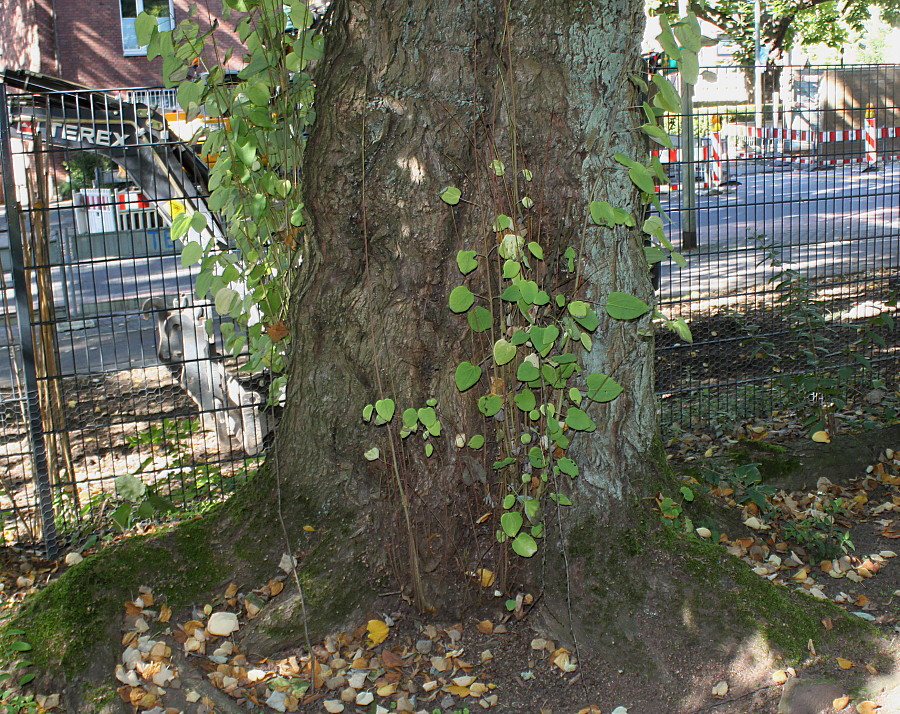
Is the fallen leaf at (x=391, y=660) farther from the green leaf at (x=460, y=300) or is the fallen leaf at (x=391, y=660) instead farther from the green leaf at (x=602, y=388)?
the green leaf at (x=460, y=300)

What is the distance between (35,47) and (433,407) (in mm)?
25432

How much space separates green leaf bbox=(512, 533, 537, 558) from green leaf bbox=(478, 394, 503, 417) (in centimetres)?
42

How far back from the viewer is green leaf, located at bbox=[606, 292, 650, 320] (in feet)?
9.04

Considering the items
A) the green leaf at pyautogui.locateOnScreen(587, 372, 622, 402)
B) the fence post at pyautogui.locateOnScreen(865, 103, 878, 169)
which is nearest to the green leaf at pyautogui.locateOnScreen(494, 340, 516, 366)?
the green leaf at pyautogui.locateOnScreen(587, 372, 622, 402)

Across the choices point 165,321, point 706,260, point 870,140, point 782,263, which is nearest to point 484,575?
point 782,263

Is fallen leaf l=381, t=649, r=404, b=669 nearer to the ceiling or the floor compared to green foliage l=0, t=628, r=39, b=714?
nearer to the floor

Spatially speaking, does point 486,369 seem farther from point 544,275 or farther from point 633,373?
point 633,373

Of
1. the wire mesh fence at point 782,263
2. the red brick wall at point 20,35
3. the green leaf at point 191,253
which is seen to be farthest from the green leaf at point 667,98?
the red brick wall at point 20,35

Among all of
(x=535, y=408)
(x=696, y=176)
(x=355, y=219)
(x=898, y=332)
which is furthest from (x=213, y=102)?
(x=898, y=332)

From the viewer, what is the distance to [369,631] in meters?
3.09

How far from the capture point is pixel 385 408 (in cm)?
280

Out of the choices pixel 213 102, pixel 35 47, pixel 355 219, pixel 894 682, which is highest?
pixel 35 47

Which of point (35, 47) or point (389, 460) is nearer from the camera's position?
point (389, 460)

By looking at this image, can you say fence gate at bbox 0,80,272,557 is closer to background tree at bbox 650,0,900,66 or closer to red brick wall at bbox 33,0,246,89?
red brick wall at bbox 33,0,246,89
